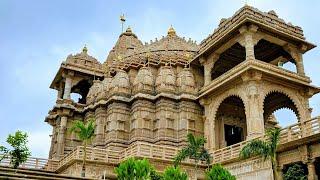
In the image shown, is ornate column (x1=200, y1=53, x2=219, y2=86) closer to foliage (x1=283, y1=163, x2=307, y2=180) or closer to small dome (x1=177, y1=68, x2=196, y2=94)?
small dome (x1=177, y1=68, x2=196, y2=94)

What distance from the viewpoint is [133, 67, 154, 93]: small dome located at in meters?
31.7

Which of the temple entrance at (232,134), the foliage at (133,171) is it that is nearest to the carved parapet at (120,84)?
the temple entrance at (232,134)

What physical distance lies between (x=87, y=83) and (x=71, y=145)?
7.44m

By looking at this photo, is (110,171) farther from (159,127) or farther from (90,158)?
(159,127)

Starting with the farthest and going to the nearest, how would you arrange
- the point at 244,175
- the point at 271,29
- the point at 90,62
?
1. the point at 90,62
2. the point at 271,29
3. the point at 244,175

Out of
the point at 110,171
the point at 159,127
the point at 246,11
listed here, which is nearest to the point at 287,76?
the point at 246,11

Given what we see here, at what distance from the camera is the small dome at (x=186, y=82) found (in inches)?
1225

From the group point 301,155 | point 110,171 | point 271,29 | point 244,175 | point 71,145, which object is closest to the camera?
point 301,155

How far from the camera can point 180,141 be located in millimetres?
29406

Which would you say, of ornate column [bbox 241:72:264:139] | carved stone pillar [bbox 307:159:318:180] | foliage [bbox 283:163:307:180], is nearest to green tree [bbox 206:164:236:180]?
foliage [bbox 283:163:307:180]

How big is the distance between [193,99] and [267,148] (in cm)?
1144

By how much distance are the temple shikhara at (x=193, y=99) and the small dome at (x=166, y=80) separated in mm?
83

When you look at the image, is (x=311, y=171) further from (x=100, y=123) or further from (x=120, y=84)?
(x=100, y=123)

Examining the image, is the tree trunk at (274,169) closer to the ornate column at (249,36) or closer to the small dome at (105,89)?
the ornate column at (249,36)
